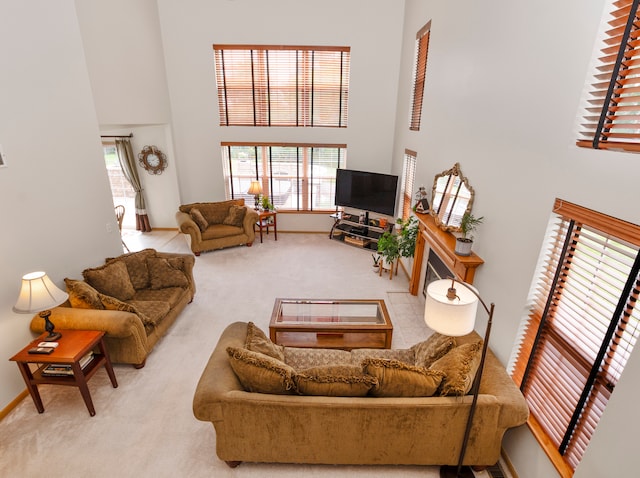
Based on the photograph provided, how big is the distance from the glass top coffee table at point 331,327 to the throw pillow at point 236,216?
349 centimetres

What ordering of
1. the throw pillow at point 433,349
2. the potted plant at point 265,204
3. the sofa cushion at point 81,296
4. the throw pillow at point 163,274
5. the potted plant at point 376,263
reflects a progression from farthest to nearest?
1. the potted plant at point 265,204
2. the potted plant at point 376,263
3. the throw pillow at point 163,274
4. the sofa cushion at point 81,296
5. the throw pillow at point 433,349

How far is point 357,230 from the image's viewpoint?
775cm

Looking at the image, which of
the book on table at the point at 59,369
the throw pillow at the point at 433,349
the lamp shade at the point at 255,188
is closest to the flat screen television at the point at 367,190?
the lamp shade at the point at 255,188

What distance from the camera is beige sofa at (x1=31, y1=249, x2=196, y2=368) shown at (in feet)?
11.3

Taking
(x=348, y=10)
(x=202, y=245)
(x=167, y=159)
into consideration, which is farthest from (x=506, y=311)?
(x=167, y=159)

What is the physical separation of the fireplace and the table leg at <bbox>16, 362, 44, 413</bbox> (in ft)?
14.8

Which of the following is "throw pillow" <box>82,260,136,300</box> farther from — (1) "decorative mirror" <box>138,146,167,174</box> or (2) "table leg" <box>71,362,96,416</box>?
(1) "decorative mirror" <box>138,146,167,174</box>

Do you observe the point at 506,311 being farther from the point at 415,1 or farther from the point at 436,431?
the point at 415,1

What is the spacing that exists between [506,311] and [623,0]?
2157mm

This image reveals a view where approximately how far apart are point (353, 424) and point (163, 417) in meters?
1.88

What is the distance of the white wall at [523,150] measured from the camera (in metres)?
1.83

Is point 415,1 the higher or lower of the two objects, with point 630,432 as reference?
higher

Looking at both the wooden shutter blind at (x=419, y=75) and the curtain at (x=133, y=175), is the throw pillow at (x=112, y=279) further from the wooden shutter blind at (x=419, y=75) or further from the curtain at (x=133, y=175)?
the wooden shutter blind at (x=419, y=75)

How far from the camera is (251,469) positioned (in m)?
2.70
